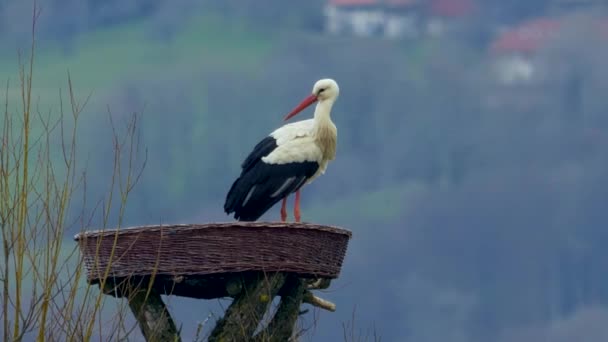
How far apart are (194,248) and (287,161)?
1823 mm

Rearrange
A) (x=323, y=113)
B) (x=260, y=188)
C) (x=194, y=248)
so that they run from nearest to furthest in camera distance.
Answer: (x=194, y=248)
(x=260, y=188)
(x=323, y=113)

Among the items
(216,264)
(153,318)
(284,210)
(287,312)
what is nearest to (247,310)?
(287,312)

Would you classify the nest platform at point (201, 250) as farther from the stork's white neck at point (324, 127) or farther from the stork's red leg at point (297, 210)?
the stork's white neck at point (324, 127)

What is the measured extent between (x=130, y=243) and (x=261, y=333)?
1.08 metres

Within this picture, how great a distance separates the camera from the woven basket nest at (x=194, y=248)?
6.93 metres

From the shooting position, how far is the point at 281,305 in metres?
7.89

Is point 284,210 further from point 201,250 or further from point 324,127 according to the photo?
point 201,250

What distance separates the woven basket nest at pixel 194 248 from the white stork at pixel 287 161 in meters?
1.41

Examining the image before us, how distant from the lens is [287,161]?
8719 mm

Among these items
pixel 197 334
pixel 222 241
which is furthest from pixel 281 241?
pixel 197 334

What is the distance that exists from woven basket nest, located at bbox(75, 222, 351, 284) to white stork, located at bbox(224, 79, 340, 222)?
141 cm

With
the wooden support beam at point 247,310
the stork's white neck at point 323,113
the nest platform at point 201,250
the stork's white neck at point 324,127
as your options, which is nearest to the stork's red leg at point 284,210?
the stork's white neck at point 324,127

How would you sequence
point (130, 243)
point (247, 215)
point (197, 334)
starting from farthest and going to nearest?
point (247, 215) → point (197, 334) → point (130, 243)

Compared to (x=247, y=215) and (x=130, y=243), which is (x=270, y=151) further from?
(x=130, y=243)
